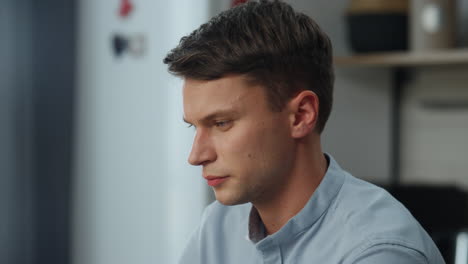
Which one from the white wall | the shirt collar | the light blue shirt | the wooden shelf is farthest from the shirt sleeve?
the wooden shelf

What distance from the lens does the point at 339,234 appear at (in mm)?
1025

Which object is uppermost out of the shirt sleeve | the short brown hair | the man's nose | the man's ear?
the short brown hair

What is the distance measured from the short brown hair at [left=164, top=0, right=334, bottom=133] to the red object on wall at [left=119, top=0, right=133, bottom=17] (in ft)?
4.73

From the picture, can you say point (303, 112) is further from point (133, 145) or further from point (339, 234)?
point (133, 145)

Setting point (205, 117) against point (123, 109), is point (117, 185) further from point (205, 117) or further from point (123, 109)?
point (205, 117)

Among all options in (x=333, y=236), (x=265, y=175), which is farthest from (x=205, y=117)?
(x=333, y=236)

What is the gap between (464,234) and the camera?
2088mm

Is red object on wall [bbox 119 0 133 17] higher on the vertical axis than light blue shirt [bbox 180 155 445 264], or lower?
higher

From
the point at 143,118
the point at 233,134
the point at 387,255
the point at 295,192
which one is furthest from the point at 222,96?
the point at 143,118

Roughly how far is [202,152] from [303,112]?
6.2 inches

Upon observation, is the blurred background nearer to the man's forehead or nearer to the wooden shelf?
the wooden shelf

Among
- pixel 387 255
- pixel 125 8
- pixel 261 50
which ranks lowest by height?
pixel 387 255

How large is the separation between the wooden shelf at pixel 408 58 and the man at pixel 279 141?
1357 millimetres

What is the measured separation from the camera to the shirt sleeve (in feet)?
3.11
